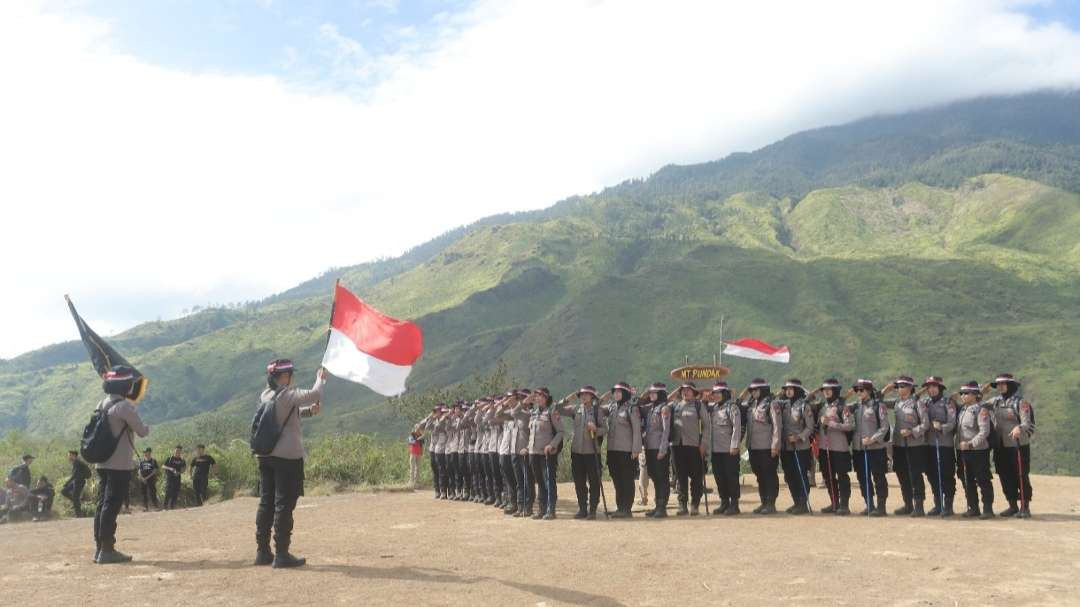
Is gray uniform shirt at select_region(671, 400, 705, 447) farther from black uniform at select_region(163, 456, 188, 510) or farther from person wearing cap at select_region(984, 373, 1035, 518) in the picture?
black uniform at select_region(163, 456, 188, 510)

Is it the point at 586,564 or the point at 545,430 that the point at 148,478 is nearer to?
the point at 545,430

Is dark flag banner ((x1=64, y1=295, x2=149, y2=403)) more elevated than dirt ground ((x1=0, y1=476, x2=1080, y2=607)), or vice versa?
dark flag banner ((x1=64, y1=295, x2=149, y2=403))

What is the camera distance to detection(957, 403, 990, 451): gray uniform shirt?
12863mm

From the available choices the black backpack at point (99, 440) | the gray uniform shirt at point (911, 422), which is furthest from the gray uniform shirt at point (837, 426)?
the black backpack at point (99, 440)

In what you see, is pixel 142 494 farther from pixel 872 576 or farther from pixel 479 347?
pixel 479 347

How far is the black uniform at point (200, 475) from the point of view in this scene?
2183 cm

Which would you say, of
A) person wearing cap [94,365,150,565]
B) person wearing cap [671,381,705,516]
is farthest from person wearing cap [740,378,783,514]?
person wearing cap [94,365,150,565]

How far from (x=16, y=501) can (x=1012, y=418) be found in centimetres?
1988

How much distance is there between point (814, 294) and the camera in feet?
409

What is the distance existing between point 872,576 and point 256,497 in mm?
17654

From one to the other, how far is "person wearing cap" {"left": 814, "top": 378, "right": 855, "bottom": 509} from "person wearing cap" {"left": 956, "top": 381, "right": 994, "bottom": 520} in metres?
1.61

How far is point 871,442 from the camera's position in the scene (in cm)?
1375

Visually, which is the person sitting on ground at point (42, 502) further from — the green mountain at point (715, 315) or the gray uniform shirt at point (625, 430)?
the green mountain at point (715, 315)

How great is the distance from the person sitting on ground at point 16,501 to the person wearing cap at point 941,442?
1852 cm
